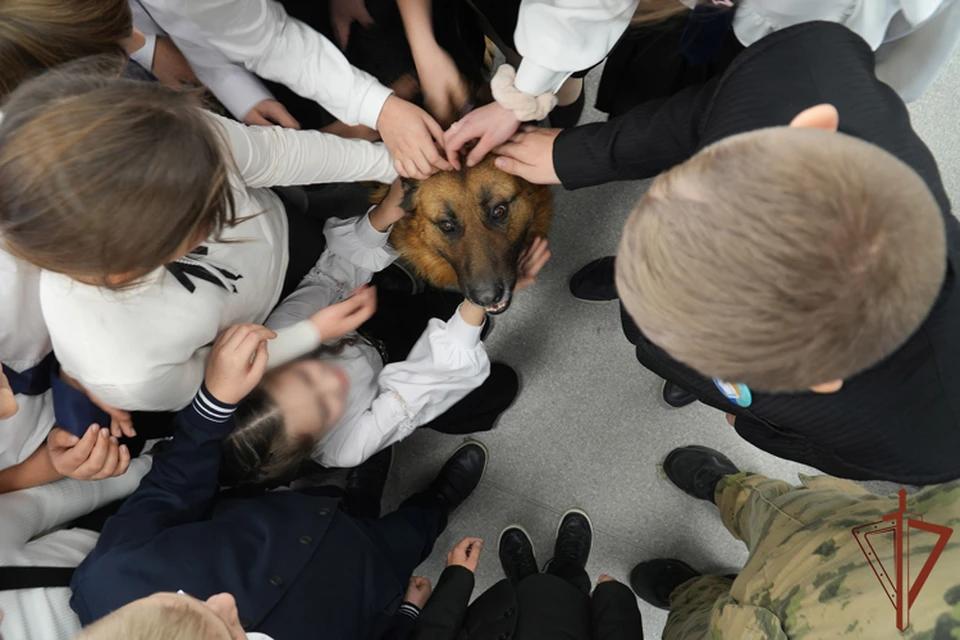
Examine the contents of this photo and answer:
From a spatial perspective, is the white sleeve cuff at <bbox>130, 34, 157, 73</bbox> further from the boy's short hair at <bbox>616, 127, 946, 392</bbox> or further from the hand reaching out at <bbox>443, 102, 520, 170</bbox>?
the boy's short hair at <bbox>616, 127, 946, 392</bbox>

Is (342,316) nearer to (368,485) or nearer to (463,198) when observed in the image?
(463,198)

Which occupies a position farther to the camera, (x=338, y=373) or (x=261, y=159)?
(x=338, y=373)

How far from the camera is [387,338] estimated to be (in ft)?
6.61

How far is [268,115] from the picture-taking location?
5.43 feet

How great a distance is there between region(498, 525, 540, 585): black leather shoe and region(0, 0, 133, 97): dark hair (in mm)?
1890

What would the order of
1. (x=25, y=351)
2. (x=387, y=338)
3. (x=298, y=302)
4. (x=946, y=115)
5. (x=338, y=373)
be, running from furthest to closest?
Result: (x=946, y=115), (x=387, y=338), (x=298, y=302), (x=338, y=373), (x=25, y=351)

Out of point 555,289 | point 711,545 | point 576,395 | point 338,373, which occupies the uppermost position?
point 338,373

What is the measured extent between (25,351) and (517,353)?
60.3 inches

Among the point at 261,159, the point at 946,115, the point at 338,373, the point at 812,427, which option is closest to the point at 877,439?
the point at 812,427

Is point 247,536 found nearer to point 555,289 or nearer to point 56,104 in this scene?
point 56,104

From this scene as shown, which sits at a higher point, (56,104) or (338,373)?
(56,104)

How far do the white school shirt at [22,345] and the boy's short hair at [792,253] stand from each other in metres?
1.15

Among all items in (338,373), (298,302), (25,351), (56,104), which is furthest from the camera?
(298,302)

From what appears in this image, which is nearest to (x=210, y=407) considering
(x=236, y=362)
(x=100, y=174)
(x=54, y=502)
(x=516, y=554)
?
(x=236, y=362)
